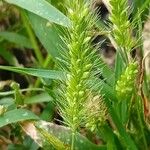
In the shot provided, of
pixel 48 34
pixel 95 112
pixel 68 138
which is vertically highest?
pixel 48 34

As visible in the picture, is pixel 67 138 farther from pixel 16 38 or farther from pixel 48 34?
pixel 16 38

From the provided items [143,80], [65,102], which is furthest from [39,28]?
[65,102]

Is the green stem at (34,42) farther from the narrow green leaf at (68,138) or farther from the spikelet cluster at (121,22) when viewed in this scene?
the spikelet cluster at (121,22)

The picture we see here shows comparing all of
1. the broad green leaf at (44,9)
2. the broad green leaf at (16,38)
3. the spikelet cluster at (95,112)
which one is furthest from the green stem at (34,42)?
the spikelet cluster at (95,112)

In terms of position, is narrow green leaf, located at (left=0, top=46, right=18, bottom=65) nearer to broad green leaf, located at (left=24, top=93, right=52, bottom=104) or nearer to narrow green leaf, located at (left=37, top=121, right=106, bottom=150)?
broad green leaf, located at (left=24, top=93, right=52, bottom=104)

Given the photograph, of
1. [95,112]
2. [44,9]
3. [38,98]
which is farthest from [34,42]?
[95,112]

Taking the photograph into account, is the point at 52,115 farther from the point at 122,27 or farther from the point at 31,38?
the point at 122,27

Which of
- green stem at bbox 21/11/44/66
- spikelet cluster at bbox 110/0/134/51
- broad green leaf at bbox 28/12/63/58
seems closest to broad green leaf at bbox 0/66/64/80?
broad green leaf at bbox 28/12/63/58
